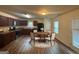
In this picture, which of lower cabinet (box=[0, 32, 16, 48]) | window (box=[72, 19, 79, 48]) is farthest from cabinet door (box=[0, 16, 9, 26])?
window (box=[72, 19, 79, 48])

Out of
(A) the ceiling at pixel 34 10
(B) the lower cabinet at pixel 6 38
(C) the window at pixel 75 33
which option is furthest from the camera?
(B) the lower cabinet at pixel 6 38

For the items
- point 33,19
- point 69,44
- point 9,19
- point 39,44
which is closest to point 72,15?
point 69,44

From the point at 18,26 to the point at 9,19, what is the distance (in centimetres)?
45

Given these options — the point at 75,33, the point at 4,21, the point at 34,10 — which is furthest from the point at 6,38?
the point at 75,33

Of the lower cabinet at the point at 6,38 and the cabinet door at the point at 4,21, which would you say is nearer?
the cabinet door at the point at 4,21

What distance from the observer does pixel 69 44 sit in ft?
12.8

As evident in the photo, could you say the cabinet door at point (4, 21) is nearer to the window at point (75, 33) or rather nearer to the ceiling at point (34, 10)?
the ceiling at point (34, 10)

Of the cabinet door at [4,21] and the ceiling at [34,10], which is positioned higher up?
the ceiling at [34,10]

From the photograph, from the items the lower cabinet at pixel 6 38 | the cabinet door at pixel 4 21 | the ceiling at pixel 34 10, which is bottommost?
the lower cabinet at pixel 6 38

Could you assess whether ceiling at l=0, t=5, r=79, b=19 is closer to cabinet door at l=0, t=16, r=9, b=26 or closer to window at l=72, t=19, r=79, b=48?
cabinet door at l=0, t=16, r=9, b=26

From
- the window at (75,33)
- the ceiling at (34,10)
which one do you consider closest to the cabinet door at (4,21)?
the ceiling at (34,10)

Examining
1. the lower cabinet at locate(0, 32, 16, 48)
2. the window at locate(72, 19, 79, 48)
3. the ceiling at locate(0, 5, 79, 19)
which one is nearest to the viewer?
the ceiling at locate(0, 5, 79, 19)

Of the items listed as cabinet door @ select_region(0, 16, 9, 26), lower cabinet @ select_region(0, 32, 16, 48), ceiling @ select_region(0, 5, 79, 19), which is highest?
ceiling @ select_region(0, 5, 79, 19)

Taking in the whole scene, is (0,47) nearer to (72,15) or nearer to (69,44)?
(69,44)
